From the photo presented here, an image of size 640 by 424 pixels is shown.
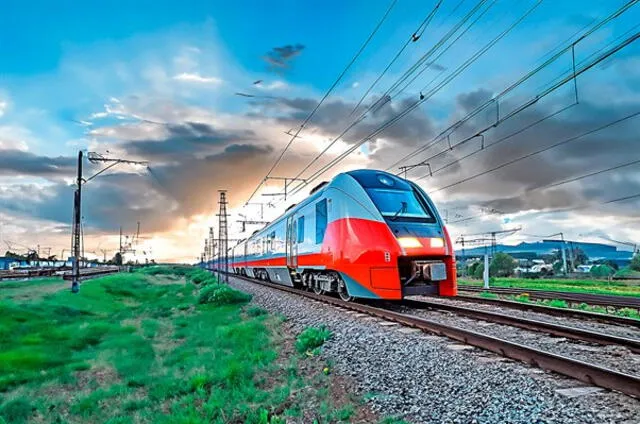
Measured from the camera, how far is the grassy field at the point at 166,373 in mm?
5363

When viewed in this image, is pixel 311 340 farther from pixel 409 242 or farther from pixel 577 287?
pixel 577 287

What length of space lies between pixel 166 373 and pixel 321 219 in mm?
6973

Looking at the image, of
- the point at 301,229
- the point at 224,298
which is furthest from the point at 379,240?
the point at 224,298

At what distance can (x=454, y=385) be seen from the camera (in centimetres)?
516

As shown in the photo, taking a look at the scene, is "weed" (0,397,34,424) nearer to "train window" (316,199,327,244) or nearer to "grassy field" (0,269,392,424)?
"grassy field" (0,269,392,424)

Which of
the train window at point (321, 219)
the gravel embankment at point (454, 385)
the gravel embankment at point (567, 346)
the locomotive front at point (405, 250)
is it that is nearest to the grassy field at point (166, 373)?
the gravel embankment at point (454, 385)

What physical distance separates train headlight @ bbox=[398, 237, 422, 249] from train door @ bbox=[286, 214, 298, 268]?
653 cm

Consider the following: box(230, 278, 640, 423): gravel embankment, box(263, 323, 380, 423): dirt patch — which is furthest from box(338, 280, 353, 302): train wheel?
box(263, 323, 380, 423): dirt patch

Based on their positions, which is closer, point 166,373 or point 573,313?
point 166,373

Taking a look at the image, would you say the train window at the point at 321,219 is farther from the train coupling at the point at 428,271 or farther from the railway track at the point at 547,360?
the railway track at the point at 547,360

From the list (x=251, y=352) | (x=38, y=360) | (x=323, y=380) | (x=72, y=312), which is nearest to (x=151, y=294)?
(x=72, y=312)

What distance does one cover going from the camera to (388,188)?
12133 millimetres

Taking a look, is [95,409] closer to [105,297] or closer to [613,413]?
[613,413]

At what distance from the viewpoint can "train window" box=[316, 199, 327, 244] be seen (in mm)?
13436
